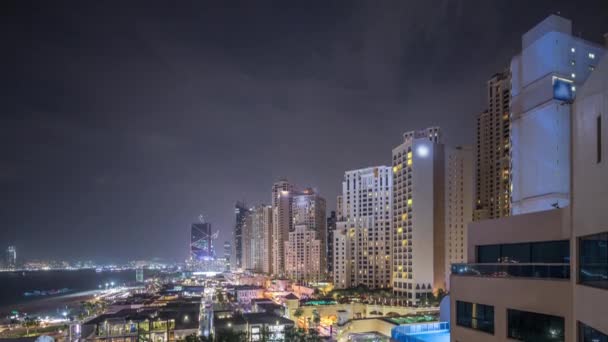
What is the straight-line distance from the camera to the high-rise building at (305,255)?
120m

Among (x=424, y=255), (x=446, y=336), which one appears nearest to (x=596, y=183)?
(x=446, y=336)

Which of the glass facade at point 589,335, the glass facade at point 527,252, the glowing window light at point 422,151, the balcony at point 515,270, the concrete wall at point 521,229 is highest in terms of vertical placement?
the glowing window light at point 422,151

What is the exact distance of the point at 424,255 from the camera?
70.4 meters

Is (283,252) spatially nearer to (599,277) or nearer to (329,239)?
(329,239)

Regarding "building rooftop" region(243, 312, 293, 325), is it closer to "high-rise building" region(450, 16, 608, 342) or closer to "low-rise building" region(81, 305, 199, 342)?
"low-rise building" region(81, 305, 199, 342)

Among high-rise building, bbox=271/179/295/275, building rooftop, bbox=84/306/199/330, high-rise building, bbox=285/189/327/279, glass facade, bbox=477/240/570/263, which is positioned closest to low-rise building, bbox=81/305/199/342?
building rooftop, bbox=84/306/199/330

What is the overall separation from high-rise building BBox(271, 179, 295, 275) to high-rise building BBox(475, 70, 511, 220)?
243 ft

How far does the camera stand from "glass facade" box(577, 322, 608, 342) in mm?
6908

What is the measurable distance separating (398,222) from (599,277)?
231ft

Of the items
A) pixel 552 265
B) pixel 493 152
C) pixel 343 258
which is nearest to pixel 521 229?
pixel 552 265

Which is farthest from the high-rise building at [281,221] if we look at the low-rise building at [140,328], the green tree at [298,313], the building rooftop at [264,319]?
the low-rise building at [140,328]

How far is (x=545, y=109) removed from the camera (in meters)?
12.5

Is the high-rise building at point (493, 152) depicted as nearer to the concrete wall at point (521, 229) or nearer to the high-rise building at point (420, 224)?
the high-rise building at point (420, 224)

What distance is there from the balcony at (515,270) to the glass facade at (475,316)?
879 mm
